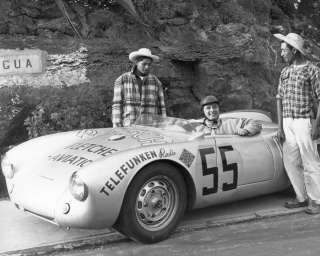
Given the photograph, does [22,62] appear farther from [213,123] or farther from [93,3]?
[213,123]

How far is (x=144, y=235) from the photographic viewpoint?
398 cm

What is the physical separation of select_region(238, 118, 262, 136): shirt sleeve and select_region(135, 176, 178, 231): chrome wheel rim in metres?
1.15

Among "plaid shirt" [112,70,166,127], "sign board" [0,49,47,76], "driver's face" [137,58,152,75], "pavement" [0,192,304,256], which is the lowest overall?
"pavement" [0,192,304,256]

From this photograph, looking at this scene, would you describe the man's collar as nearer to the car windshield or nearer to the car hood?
the car windshield

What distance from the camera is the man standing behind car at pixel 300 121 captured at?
4.84m

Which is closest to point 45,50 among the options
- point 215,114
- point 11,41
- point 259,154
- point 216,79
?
point 11,41

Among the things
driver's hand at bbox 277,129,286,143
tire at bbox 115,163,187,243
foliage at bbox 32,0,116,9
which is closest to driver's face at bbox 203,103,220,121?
driver's hand at bbox 277,129,286,143

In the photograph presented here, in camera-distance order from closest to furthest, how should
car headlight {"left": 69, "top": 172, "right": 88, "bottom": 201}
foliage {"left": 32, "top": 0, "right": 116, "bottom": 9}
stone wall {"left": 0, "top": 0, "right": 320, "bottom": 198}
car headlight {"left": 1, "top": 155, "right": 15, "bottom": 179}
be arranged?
car headlight {"left": 69, "top": 172, "right": 88, "bottom": 201} → car headlight {"left": 1, "top": 155, "right": 15, "bottom": 179} → stone wall {"left": 0, "top": 0, "right": 320, "bottom": 198} → foliage {"left": 32, "top": 0, "right": 116, "bottom": 9}

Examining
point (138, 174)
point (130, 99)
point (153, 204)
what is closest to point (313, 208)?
point (153, 204)

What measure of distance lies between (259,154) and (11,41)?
4.39 m

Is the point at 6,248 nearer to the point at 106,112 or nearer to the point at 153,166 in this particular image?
the point at 153,166

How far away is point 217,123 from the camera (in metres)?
5.08

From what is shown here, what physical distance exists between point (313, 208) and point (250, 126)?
3.43 feet

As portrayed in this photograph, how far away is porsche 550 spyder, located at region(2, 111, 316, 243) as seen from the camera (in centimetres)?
374
